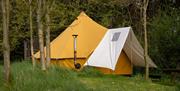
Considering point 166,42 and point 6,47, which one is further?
point 166,42

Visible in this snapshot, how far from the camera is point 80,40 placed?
68.8 feet

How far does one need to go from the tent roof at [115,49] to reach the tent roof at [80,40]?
5.34ft

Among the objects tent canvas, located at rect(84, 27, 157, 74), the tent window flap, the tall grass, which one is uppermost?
the tent window flap

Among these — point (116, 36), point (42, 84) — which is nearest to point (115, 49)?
point (116, 36)

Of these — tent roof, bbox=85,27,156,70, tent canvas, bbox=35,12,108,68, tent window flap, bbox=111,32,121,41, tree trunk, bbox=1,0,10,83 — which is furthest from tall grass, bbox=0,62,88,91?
tent canvas, bbox=35,12,108,68

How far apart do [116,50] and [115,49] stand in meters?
0.08

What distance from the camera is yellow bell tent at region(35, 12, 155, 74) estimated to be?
785 inches

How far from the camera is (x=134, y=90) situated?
10875 millimetres

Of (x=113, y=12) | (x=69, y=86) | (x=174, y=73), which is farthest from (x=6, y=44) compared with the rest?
(x=113, y=12)

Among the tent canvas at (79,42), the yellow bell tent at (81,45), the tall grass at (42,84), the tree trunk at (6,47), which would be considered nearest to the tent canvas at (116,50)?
the yellow bell tent at (81,45)

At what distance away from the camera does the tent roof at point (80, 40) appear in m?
20.6

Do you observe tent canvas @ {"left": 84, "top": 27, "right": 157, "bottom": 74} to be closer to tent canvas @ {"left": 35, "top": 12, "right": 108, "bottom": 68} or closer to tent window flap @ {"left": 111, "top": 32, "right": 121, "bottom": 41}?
tent window flap @ {"left": 111, "top": 32, "right": 121, "bottom": 41}

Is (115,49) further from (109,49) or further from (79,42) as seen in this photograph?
(79,42)

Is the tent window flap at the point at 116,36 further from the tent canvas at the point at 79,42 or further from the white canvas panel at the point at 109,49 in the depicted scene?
the tent canvas at the point at 79,42
